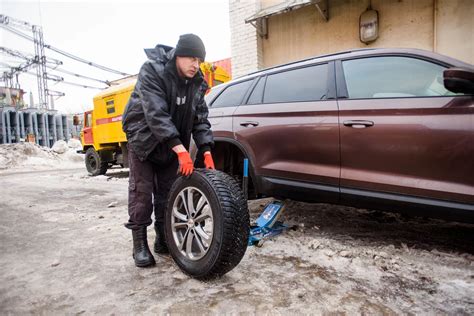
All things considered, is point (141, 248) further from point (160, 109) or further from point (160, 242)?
point (160, 109)

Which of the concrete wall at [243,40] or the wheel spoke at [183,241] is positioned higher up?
the concrete wall at [243,40]

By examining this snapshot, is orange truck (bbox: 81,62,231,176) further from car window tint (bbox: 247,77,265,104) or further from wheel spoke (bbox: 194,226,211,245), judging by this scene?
wheel spoke (bbox: 194,226,211,245)

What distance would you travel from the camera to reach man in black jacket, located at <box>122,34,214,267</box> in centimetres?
195

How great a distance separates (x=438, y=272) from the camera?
1986 mm

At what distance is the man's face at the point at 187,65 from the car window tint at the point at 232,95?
1.11 m

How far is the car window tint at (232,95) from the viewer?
3.15 meters

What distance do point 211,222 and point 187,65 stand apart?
1.06 meters

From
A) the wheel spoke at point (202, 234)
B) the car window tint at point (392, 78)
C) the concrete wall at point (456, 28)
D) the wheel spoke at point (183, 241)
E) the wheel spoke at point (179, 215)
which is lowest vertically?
the wheel spoke at point (183, 241)

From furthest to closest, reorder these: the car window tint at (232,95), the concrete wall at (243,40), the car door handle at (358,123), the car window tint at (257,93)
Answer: the concrete wall at (243,40), the car window tint at (232,95), the car window tint at (257,93), the car door handle at (358,123)

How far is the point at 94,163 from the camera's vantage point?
9.12 metres

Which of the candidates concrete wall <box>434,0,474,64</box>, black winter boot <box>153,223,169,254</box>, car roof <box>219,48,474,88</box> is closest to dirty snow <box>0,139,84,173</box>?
black winter boot <box>153,223,169,254</box>

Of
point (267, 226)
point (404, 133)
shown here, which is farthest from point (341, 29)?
point (267, 226)

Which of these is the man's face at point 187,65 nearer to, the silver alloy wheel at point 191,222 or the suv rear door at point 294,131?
the silver alloy wheel at point 191,222

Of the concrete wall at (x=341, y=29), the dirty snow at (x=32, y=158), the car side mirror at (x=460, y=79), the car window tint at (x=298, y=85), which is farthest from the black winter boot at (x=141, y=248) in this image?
the dirty snow at (x=32, y=158)
